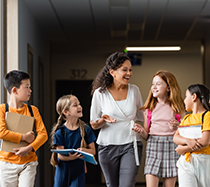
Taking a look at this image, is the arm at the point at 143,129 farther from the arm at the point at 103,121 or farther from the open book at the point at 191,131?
the open book at the point at 191,131

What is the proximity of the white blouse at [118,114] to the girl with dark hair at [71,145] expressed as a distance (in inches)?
4.7

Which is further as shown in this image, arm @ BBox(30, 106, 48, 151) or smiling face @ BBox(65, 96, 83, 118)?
smiling face @ BBox(65, 96, 83, 118)

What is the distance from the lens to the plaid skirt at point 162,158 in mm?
1968

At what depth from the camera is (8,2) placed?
307 cm

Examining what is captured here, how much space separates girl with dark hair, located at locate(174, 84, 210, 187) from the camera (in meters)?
1.75

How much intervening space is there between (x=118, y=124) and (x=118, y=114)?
0.07 metres

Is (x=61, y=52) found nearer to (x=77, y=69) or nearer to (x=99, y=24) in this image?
(x=77, y=69)

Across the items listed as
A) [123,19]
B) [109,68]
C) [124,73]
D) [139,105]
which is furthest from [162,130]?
[123,19]

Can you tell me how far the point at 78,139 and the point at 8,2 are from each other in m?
1.92

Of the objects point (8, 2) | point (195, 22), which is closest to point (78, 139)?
point (8, 2)

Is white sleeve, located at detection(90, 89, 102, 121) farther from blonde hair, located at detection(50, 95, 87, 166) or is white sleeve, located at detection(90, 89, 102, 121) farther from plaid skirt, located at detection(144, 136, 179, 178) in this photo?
plaid skirt, located at detection(144, 136, 179, 178)

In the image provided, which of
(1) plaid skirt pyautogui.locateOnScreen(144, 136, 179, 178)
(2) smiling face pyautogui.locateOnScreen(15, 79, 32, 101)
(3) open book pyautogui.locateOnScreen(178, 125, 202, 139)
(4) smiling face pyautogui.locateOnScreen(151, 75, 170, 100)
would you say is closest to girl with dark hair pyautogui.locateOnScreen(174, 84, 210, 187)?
(3) open book pyautogui.locateOnScreen(178, 125, 202, 139)

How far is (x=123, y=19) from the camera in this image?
4.26 meters

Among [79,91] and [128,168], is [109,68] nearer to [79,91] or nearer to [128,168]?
[128,168]
